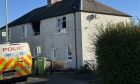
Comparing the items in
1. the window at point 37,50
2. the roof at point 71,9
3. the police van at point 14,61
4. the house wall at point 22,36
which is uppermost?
the roof at point 71,9

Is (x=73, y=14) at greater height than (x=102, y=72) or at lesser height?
greater

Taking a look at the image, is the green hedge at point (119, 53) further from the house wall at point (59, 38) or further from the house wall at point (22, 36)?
the house wall at point (22, 36)

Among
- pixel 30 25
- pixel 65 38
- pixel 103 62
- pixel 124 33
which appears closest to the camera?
pixel 124 33

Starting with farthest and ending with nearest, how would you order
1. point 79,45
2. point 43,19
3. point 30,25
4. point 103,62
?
point 30,25 < point 43,19 < point 79,45 < point 103,62

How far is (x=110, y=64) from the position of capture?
12.9 meters

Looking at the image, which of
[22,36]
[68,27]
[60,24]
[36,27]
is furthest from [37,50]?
[68,27]

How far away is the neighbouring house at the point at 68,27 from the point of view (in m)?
30.9

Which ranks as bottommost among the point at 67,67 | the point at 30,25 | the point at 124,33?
the point at 67,67

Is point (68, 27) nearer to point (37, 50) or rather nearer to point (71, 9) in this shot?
point (71, 9)

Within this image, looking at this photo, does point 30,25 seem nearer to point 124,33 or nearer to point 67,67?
point 67,67

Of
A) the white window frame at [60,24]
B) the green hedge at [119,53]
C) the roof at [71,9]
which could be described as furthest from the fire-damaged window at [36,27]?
the green hedge at [119,53]

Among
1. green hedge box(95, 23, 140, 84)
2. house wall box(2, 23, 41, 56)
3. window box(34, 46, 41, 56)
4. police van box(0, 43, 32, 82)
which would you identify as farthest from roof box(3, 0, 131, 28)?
green hedge box(95, 23, 140, 84)

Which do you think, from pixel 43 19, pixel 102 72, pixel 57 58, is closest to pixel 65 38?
pixel 57 58

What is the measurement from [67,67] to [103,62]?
727 inches
